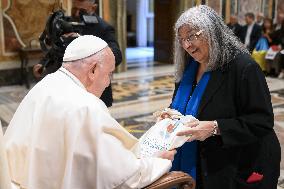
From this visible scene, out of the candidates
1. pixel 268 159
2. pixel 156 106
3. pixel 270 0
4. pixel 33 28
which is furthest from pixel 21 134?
pixel 270 0

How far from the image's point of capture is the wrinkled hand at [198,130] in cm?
198

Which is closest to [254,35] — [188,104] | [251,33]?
[251,33]

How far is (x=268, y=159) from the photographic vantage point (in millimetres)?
2141

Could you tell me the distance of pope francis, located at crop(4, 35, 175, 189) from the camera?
5.08 ft

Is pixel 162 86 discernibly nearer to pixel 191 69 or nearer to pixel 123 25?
pixel 123 25

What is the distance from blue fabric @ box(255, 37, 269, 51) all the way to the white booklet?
8887mm

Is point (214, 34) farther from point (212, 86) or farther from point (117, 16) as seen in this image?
point (117, 16)

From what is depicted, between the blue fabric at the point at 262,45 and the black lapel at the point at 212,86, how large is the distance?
882cm

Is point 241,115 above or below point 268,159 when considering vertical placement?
above

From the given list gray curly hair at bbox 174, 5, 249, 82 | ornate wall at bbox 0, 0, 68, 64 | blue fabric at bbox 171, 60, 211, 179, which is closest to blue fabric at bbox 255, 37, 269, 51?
ornate wall at bbox 0, 0, 68, 64

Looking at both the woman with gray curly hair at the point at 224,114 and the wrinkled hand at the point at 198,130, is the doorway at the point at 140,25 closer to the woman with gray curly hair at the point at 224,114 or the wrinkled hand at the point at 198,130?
the woman with gray curly hair at the point at 224,114

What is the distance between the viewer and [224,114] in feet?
6.85

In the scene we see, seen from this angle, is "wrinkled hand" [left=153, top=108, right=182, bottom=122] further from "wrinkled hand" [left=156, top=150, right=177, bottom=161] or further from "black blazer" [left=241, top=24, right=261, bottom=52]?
"black blazer" [left=241, top=24, right=261, bottom=52]

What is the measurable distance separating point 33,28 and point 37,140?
7722mm
